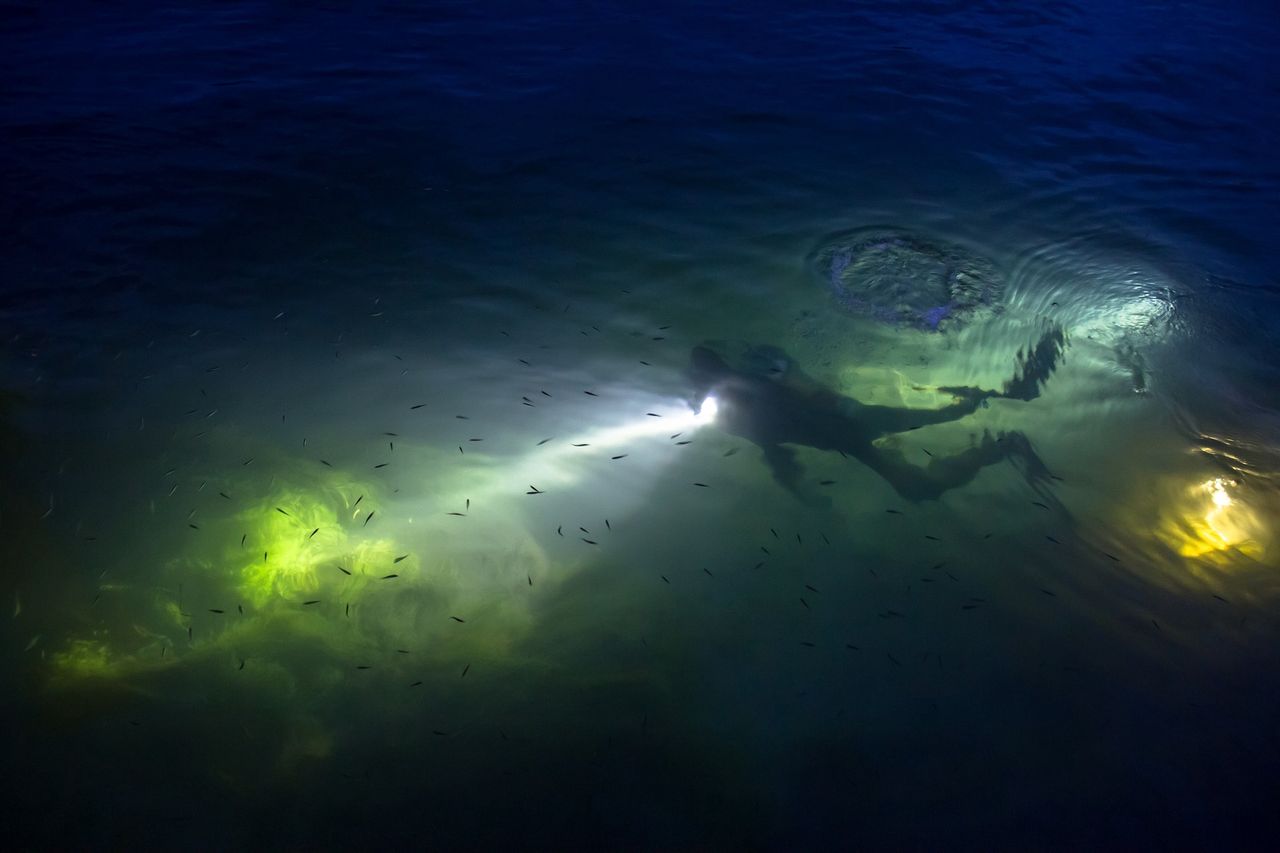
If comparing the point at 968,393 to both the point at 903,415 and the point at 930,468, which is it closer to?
the point at 903,415

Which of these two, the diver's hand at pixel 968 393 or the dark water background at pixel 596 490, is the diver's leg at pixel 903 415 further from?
the dark water background at pixel 596 490

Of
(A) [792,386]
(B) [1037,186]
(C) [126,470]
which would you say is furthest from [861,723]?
(B) [1037,186]

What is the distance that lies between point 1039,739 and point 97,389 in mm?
6294

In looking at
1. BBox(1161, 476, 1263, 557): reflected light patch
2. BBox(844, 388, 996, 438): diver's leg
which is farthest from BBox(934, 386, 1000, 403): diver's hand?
BBox(1161, 476, 1263, 557): reflected light patch

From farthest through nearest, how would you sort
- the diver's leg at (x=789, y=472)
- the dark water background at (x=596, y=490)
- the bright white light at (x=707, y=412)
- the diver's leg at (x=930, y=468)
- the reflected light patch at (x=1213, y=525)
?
1. the bright white light at (x=707, y=412)
2. the diver's leg at (x=930, y=468)
3. the diver's leg at (x=789, y=472)
4. the reflected light patch at (x=1213, y=525)
5. the dark water background at (x=596, y=490)

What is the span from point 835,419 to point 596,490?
185 cm

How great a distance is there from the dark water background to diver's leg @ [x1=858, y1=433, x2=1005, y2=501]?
0.13m

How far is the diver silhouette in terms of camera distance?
5016mm

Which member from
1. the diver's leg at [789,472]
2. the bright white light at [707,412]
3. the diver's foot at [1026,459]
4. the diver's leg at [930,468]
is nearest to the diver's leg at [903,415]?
the diver's leg at [930,468]

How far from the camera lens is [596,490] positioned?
4848 millimetres

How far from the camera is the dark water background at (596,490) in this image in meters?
3.46

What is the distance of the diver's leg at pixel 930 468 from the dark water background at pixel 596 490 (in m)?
0.13

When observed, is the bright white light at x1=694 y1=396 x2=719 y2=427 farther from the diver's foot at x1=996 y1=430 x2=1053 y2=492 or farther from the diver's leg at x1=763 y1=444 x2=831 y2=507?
the diver's foot at x1=996 y1=430 x2=1053 y2=492

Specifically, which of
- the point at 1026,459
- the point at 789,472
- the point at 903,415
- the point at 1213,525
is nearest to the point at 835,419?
the point at 903,415
